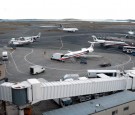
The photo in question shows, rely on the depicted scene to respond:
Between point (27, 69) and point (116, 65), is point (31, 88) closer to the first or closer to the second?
point (27, 69)

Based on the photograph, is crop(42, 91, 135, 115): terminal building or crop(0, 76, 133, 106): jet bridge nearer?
crop(0, 76, 133, 106): jet bridge

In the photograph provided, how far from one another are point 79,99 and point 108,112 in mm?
10144

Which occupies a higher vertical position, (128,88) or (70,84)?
(70,84)

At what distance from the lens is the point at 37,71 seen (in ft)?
199

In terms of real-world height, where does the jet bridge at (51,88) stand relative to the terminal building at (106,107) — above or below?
above

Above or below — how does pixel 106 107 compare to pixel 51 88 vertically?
below

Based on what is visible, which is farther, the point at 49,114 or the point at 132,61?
the point at 132,61

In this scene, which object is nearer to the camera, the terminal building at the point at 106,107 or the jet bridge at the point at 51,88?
the jet bridge at the point at 51,88

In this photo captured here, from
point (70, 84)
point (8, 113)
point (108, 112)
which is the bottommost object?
point (8, 113)

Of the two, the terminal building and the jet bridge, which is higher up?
the jet bridge

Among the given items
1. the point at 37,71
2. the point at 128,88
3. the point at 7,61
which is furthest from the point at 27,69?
the point at 128,88

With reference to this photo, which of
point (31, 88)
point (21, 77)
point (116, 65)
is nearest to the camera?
point (31, 88)

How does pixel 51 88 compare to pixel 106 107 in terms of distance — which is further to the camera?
pixel 51 88

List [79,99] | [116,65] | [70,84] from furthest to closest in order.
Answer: [116,65]
[79,99]
[70,84]
